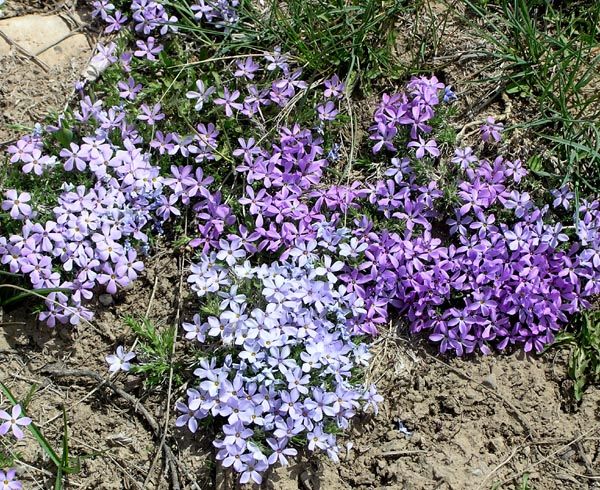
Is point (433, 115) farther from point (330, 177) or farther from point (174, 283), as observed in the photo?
point (174, 283)

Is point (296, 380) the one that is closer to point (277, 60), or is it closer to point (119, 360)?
point (119, 360)

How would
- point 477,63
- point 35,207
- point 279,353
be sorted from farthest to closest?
1. point 477,63
2. point 35,207
3. point 279,353

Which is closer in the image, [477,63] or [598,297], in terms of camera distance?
[598,297]

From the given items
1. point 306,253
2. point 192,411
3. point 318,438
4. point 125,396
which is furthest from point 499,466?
point 125,396

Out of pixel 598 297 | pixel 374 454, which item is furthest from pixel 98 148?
pixel 598 297

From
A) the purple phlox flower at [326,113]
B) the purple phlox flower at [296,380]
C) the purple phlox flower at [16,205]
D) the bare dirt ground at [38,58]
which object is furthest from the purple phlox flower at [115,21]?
the purple phlox flower at [296,380]

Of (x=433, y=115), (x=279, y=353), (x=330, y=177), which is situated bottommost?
(x=279, y=353)
